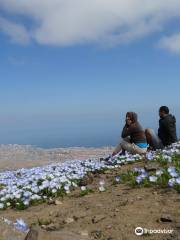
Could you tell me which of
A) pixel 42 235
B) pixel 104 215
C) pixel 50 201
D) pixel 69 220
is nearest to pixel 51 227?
pixel 69 220

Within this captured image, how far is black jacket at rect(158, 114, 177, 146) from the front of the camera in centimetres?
1705

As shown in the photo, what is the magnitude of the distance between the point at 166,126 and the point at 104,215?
8943 mm

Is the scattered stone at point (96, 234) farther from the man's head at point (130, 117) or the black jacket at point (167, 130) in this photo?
the black jacket at point (167, 130)

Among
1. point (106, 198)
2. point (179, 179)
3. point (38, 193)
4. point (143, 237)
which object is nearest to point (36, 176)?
point (38, 193)

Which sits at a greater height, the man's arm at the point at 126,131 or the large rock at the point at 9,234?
the man's arm at the point at 126,131

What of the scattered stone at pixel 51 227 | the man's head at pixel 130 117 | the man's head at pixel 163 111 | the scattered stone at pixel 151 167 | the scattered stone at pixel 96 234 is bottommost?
the scattered stone at pixel 96 234

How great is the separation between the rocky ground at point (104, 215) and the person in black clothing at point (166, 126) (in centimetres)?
→ 581

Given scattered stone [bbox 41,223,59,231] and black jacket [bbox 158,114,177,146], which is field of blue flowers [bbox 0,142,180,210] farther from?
black jacket [bbox 158,114,177,146]

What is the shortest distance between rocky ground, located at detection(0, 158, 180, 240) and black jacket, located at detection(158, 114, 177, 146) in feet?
19.0

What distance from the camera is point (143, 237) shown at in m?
7.19

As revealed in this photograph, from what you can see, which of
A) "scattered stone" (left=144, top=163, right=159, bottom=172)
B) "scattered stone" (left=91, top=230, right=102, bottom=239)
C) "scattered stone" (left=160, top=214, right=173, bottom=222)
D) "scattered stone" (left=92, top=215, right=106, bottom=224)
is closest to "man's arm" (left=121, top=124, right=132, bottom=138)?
"scattered stone" (left=144, top=163, right=159, bottom=172)

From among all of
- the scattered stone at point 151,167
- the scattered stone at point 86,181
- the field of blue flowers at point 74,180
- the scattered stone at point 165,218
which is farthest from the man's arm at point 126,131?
the scattered stone at point 165,218

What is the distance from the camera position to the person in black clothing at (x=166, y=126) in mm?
17047

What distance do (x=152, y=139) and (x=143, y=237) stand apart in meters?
10.4
